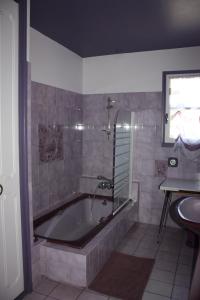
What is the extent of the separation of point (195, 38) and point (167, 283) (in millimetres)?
2591

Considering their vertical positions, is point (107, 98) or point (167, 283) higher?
point (107, 98)

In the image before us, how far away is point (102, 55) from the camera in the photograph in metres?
3.61

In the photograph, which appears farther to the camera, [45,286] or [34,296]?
[45,286]

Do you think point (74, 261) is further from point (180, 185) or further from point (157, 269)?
point (180, 185)

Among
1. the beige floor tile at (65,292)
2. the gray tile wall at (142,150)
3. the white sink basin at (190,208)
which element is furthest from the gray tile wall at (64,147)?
the white sink basin at (190,208)

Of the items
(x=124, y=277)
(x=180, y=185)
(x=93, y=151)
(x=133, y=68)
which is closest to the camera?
(x=124, y=277)

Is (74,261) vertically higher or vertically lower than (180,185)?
lower

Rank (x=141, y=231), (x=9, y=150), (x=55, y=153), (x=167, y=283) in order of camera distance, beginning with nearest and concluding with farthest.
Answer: (x=9, y=150), (x=167, y=283), (x=55, y=153), (x=141, y=231)

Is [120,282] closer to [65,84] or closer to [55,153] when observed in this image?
[55,153]

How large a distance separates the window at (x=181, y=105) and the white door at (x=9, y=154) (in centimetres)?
212

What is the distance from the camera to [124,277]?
2326 millimetres

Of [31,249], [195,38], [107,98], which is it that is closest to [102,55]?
[107,98]

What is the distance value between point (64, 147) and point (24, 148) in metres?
1.40

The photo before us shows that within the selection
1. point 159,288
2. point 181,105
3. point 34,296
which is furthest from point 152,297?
point 181,105
